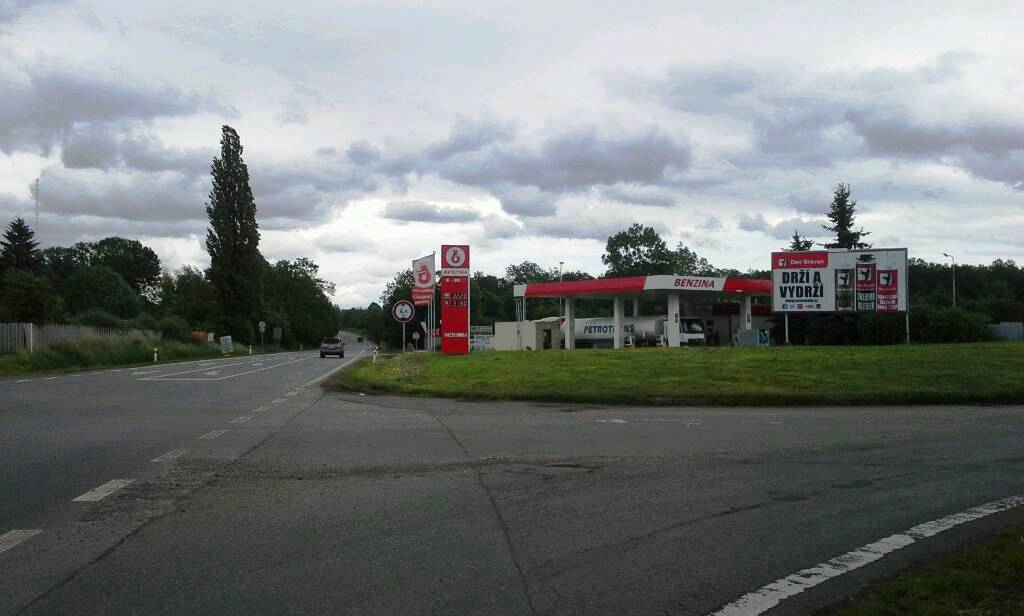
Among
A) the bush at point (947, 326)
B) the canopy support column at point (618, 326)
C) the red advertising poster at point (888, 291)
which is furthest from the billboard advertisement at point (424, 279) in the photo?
the bush at point (947, 326)

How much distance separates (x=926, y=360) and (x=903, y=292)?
2054 centimetres

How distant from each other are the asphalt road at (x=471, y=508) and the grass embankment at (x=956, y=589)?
264 mm

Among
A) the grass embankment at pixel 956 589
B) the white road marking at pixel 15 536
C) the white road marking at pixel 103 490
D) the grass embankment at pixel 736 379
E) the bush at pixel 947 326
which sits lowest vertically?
the grass embankment at pixel 956 589

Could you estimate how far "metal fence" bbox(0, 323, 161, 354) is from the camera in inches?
1622

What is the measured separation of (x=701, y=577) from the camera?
579cm

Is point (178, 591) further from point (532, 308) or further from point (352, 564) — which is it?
A: point (532, 308)

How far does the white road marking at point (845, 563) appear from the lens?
5.20m

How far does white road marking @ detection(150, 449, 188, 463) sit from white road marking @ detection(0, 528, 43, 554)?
3522 millimetres

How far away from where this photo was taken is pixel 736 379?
69.4 ft

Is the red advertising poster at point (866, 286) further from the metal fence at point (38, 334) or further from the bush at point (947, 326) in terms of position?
the metal fence at point (38, 334)

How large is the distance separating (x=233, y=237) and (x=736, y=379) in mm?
68291

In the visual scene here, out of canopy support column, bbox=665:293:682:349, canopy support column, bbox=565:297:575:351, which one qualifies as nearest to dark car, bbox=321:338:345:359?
canopy support column, bbox=565:297:575:351

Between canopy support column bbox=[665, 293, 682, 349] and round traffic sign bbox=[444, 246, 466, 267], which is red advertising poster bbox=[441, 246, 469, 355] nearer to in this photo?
round traffic sign bbox=[444, 246, 466, 267]

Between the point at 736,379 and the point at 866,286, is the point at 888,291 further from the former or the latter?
the point at 736,379
